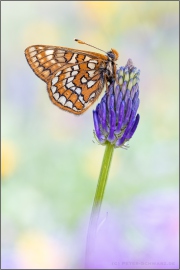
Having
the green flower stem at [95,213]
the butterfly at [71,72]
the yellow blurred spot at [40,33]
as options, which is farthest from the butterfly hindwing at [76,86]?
the yellow blurred spot at [40,33]

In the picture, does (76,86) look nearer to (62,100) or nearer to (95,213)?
(62,100)

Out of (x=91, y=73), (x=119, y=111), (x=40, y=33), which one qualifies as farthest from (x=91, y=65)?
(x=40, y=33)

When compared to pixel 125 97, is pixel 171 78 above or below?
above

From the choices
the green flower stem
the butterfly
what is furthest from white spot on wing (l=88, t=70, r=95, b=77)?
the green flower stem

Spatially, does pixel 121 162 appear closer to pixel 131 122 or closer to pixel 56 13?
pixel 56 13

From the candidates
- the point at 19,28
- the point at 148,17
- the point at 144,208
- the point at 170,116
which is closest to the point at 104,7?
the point at 148,17

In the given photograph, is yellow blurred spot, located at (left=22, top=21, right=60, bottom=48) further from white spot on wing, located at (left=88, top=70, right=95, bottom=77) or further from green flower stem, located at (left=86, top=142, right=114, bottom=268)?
green flower stem, located at (left=86, top=142, right=114, bottom=268)

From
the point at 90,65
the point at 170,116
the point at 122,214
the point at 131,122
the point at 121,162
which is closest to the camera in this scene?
the point at 131,122
